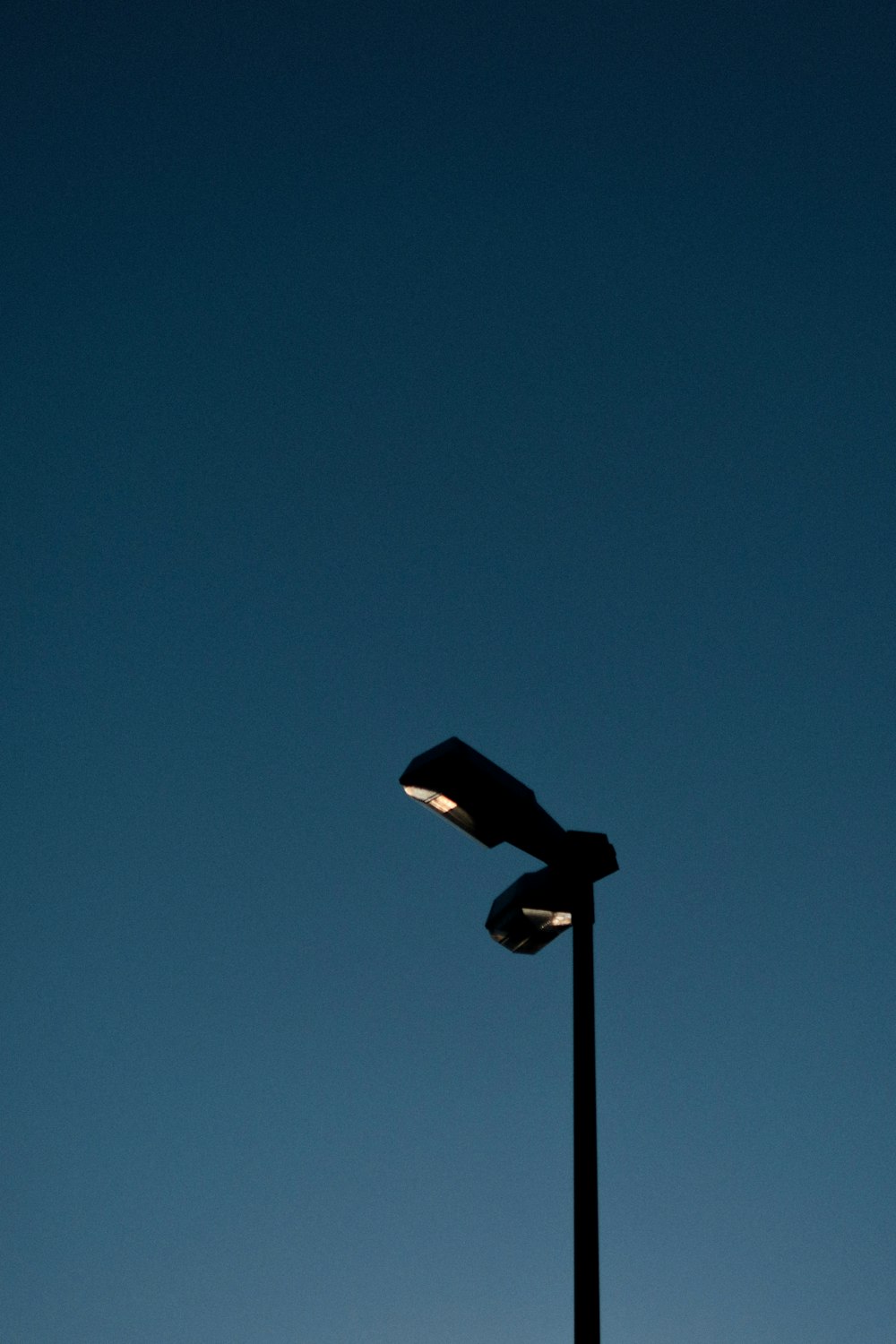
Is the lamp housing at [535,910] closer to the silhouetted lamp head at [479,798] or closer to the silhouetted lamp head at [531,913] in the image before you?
the silhouetted lamp head at [531,913]

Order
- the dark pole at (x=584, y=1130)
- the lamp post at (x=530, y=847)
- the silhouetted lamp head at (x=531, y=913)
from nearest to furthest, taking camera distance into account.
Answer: the dark pole at (x=584, y=1130)
the lamp post at (x=530, y=847)
the silhouetted lamp head at (x=531, y=913)

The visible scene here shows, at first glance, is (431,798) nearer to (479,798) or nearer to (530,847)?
(479,798)

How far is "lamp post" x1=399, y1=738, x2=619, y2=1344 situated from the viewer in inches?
249

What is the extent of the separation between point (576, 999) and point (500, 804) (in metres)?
0.92

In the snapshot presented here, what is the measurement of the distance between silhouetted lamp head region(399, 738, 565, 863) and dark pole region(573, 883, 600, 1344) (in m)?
0.34

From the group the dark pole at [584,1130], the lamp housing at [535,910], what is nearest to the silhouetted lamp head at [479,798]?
the lamp housing at [535,910]

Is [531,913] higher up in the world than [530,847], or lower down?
lower down

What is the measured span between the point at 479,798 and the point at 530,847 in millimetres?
353

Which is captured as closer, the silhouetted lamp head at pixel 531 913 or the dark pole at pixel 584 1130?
the dark pole at pixel 584 1130

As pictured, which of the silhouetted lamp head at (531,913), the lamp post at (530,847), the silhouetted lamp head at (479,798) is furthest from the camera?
the silhouetted lamp head at (531,913)

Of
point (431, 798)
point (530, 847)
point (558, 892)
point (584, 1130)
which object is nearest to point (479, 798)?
point (431, 798)

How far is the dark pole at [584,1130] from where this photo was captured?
5.63 metres

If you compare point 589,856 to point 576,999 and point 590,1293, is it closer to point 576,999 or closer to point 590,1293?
point 576,999

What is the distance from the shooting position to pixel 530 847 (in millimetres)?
6586
